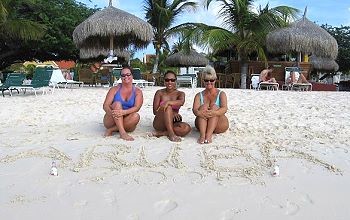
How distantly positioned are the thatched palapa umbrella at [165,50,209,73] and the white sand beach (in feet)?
48.1

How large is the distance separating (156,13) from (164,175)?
17065mm

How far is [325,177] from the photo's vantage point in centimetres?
350

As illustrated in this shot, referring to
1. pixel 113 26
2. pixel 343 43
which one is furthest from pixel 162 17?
pixel 343 43

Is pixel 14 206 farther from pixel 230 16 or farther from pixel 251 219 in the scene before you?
pixel 230 16

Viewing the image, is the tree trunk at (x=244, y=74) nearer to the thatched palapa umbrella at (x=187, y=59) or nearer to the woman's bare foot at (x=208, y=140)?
the thatched palapa umbrella at (x=187, y=59)

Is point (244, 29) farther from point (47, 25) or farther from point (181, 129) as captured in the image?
point (181, 129)

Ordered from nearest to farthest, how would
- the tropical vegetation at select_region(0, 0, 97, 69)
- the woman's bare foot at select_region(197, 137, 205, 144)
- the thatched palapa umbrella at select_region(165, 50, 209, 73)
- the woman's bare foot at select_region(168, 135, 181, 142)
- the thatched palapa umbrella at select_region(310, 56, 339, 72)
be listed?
the woman's bare foot at select_region(197, 137, 205, 144) → the woman's bare foot at select_region(168, 135, 181, 142) → the tropical vegetation at select_region(0, 0, 97, 69) → the thatched palapa umbrella at select_region(165, 50, 209, 73) → the thatched palapa umbrella at select_region(310, 56, 339, 72)

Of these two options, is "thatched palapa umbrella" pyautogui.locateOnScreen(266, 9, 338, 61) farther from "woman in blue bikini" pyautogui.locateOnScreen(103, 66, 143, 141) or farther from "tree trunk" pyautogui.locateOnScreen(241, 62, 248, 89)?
"woman in blue bikini" pyautogui.locateOnScreen(103, 66, 143, 141)

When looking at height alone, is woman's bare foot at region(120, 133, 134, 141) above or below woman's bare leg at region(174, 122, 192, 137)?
below

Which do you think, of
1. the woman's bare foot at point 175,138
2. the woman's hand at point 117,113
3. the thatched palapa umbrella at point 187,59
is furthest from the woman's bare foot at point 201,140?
the thatched palapa umbrella at point 187,59

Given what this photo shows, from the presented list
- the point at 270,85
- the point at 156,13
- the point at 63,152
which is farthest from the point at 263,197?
the point at 156,13

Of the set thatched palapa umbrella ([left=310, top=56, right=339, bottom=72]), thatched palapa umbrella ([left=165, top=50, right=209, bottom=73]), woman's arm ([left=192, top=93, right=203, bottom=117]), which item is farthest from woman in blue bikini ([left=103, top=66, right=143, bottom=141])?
thatched palapa umbrella ([left=310, top=56, right=339, bottom=72])

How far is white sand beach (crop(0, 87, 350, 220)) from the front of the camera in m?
2.92

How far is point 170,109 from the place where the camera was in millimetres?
4844
